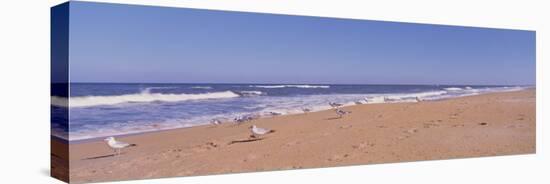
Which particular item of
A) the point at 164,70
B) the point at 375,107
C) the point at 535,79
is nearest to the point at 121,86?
the point at 164,70

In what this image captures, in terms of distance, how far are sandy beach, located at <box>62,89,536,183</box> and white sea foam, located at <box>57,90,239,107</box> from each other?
0.40 m

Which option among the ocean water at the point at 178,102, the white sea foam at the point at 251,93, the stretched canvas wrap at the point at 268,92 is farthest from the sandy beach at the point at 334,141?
the white sea foam at the point at 251,93

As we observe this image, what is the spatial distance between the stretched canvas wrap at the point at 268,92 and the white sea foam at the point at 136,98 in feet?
0.04

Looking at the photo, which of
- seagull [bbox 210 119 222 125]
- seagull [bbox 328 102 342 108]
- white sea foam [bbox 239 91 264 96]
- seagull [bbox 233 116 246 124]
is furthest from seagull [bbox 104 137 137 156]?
seagull [bbox 328 102 342 108]

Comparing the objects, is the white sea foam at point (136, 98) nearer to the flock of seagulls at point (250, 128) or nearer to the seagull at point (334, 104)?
the flock of seagulls at point (250, 128)

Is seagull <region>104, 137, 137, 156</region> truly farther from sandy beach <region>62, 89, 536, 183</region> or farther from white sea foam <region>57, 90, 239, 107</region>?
white sea foam <region>57, 90, 239, 107</region>

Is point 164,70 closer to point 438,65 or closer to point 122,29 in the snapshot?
point 122,29

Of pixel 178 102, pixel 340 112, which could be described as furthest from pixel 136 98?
pixel 340 112

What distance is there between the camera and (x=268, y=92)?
9.52m

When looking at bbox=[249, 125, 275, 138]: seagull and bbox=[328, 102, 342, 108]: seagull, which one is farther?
bbox=[328, 102, 342, 108]: seagull

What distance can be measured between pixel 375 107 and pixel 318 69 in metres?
1.14

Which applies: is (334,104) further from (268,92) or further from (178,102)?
(178,102)

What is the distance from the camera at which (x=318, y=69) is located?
32.4ft

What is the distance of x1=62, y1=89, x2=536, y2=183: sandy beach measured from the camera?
850 cm
